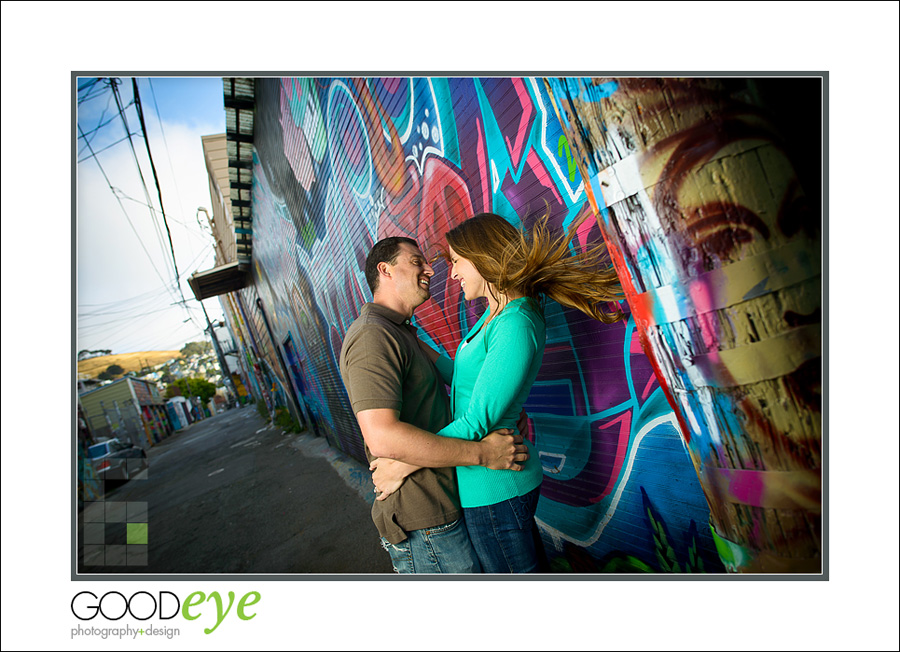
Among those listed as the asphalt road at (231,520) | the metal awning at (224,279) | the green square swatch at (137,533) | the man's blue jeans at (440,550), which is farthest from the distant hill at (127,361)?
the metal awning at (224,279)

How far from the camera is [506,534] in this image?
56.1 inches

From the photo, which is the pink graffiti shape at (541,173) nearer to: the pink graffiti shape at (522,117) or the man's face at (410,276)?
the pink graffiti shape at (522,117)

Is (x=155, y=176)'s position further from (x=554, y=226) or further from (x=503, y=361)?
(x=503, y=361)

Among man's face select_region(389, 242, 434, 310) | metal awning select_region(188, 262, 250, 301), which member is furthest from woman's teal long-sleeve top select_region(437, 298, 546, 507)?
metal awning select_region(188, 262, 250, 301)

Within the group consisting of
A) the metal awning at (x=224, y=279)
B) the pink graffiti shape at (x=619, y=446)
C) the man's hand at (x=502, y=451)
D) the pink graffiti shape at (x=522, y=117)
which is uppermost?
the metal awning at (x=224, y=279)

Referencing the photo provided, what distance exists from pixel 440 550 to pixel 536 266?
1062 mm

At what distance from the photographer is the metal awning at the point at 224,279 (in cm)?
946

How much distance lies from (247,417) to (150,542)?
39.7 feet

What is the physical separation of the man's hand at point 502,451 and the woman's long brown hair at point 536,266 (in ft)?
1.66

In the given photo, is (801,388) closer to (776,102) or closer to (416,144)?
(776,102)

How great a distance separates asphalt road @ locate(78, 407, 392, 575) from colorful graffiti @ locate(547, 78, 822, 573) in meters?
2.20

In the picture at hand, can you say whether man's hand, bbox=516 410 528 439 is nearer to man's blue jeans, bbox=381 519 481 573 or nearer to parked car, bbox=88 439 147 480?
man's blue jeans, bbox=381 519 481 573

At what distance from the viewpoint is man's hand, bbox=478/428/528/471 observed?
53.9 inches

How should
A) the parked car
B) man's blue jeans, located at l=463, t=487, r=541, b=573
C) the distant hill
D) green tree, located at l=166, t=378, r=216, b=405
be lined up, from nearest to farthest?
1. man's blue jeans, located at l=463, t=487, r=541, b=573
2. the distant hill
3. the parked car
4. green tree, located at l=166, t=378, r=216, b=405
